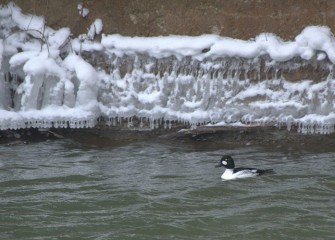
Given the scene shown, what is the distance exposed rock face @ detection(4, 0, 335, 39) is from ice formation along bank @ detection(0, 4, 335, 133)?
5.1 inches

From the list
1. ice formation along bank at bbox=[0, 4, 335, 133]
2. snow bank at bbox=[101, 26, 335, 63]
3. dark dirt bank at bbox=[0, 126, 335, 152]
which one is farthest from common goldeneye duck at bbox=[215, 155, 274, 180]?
snow bank at bbox=[101, 26, 335, 63]

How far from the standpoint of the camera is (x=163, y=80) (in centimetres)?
1078

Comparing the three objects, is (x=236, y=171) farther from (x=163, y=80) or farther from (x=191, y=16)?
(x=191, y=16)

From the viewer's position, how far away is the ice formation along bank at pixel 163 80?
10.4 m

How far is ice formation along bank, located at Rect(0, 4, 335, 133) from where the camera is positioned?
1035cm

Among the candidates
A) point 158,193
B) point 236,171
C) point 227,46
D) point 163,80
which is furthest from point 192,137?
point 158,193

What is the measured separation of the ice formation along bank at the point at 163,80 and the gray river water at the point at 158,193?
1.55 feet

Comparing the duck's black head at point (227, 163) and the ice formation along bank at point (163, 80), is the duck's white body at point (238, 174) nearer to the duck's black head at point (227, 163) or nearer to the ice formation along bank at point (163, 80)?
the duck's black head at point (227, 163)

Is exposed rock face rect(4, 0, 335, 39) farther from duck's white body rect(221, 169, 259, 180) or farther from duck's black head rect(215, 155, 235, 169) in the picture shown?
duck's white body rect(221, 169, 259, 180)

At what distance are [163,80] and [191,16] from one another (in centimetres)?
108

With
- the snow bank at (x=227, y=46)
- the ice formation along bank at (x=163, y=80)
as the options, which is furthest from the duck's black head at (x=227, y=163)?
the snow bank at (x=227, y=46)

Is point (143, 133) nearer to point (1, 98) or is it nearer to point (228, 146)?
point (228, 146)

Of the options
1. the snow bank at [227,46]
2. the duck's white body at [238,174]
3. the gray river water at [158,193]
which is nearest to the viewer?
the gray river water at [158,193]

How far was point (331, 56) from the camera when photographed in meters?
10.2
